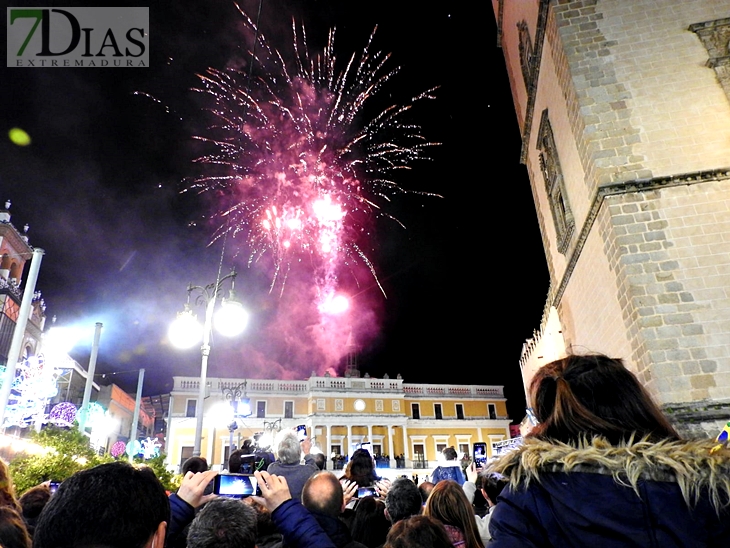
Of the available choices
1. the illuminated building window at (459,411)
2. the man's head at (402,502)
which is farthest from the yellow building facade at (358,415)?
the man's head at (402,502)

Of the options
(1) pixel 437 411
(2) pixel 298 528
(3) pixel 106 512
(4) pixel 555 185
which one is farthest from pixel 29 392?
(1) pixel 437 411

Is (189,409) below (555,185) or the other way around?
below

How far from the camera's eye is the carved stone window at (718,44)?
8398 millimetres

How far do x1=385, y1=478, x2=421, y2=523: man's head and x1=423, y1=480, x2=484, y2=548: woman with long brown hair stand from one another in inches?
14.8

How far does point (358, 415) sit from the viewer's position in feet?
130

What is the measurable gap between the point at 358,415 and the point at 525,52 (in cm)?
3224

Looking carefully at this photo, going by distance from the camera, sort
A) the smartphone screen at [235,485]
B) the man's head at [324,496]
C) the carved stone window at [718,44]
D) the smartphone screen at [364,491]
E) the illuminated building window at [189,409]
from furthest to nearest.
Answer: the illuminated building window at [189,409] < the carved stone window at [718,44] < the smartphone screen at [364,491] < the smartphone screen at [235,485] < the man's head at [324,496]

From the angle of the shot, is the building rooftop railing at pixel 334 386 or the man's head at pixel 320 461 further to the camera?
the building rooftop railing at pixel 334 386

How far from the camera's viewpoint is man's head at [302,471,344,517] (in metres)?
2.91

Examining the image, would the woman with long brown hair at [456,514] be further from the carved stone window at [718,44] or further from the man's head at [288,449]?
the carved stone window at [718,44]

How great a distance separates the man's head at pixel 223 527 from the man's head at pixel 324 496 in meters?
0.75

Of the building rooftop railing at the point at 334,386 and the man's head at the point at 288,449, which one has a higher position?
the building rooftop railing at the point at 334,386

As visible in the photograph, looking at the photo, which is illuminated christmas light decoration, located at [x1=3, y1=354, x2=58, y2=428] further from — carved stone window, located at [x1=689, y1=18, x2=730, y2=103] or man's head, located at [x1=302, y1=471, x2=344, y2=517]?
carved stone window, located at [x1=689, y1=18, x2=730, y2=103]

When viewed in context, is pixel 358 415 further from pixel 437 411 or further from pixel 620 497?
pixel 620 497
